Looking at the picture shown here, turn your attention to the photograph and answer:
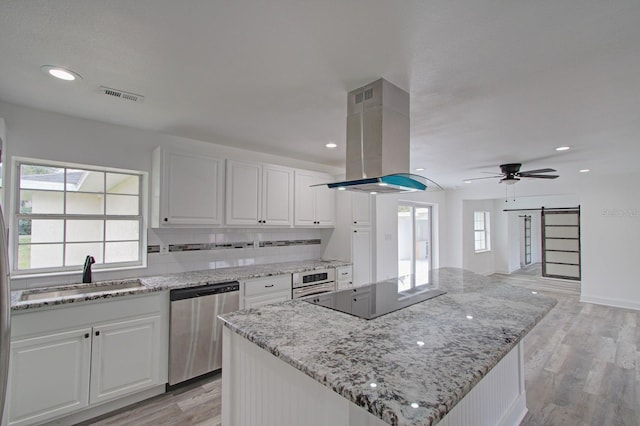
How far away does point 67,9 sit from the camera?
1.35 m

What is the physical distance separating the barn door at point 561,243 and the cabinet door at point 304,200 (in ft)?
23.2

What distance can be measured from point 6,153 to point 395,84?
304cm

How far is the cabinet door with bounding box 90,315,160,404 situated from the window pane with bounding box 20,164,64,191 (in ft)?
4.64

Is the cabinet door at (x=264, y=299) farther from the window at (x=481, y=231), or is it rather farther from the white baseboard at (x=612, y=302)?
the window at (x=481, y=231)

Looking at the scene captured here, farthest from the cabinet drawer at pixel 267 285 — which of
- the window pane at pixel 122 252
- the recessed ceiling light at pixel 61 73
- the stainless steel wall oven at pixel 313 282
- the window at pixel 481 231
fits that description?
the window at pixel 481 231

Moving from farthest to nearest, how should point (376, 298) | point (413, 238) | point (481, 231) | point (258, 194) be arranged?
point (481, 231) → point (413, 238) → point (258, 194) → point (376, 298)

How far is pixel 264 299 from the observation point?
3244mm

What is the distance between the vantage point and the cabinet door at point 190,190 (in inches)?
115

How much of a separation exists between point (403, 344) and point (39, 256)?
10.2 feet

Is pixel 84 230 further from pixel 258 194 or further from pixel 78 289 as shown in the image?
pixel 258 194

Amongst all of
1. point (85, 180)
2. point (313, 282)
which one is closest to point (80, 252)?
point (85, 180)

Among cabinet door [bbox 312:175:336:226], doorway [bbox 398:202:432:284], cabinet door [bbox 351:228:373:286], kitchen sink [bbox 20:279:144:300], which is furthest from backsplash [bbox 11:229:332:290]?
doorway [bbox 398:202:432:284]

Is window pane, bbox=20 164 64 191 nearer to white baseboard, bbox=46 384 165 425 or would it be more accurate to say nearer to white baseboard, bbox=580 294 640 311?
white baseboard, bbox=46 384 165 425

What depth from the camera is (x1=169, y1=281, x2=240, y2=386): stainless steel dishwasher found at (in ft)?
8.70
